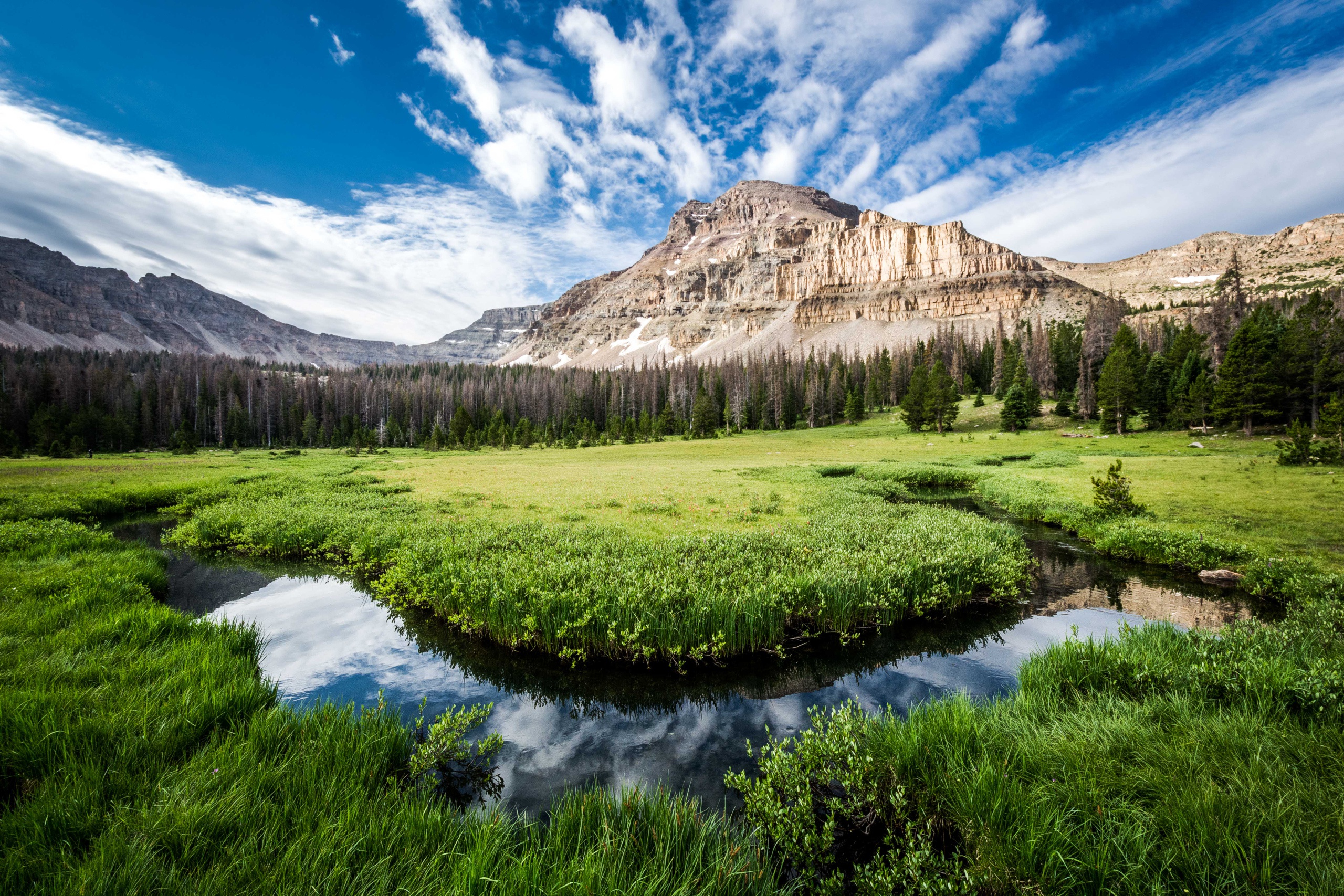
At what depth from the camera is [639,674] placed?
9656 mm

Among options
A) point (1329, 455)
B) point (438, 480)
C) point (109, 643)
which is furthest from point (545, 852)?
point (1329, 455)

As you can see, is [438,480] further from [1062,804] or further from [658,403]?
[658,403]

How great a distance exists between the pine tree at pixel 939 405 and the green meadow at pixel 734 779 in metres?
60.1

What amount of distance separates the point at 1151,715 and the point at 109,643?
47.5 ft

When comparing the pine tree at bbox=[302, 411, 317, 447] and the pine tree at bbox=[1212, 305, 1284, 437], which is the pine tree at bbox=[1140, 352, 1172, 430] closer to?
the pine tree at bbox=[1212, 305, 1284, 437]

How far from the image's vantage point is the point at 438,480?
3456 cm

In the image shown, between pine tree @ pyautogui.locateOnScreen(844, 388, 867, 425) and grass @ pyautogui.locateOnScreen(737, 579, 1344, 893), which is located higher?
pine tree @ pyautogui.locateOnScreen(844, 388, 867, 425)

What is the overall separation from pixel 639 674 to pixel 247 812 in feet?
21.4

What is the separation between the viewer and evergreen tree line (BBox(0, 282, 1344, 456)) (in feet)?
146

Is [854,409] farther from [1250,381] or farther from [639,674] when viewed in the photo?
[639,674]

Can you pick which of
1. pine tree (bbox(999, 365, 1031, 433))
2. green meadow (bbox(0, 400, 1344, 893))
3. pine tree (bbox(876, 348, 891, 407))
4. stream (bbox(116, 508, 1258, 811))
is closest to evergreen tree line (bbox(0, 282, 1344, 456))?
pine tree (bbox(999, 365, 1031, 433))

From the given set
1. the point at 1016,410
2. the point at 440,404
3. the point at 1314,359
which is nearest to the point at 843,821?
the point at 1314,359

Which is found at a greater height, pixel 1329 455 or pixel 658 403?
pixel 658 403

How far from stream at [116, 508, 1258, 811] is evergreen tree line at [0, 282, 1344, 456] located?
1272 inches
